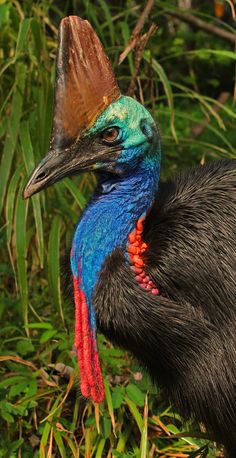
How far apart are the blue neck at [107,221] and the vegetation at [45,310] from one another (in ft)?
0.75

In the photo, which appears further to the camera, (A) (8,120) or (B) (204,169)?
(A) (8,120)

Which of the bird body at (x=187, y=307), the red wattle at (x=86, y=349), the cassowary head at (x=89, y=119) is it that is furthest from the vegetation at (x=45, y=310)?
the cassowary head at (x=89, y=119)

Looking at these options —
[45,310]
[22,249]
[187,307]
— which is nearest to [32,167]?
[22,249]

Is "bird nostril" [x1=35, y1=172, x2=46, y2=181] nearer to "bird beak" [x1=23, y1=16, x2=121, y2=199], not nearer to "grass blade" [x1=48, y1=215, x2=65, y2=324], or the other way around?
"bird beak" [x1=23, y1=16, x2=121, y2=199]

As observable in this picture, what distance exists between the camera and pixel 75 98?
235cm

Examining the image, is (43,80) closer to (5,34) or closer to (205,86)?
(5,34)

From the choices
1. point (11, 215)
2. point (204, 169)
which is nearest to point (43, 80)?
point (11, 215)

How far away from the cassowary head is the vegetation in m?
0.40

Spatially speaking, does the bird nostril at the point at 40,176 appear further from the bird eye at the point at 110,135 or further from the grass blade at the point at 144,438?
the grass blade at the point at 144,438

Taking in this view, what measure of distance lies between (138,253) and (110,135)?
12.0 inches

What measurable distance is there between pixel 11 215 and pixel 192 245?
1062mm

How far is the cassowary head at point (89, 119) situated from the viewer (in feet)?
7.64

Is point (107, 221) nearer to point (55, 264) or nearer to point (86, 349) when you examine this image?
point (86, 349)

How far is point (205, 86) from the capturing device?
7.29m
